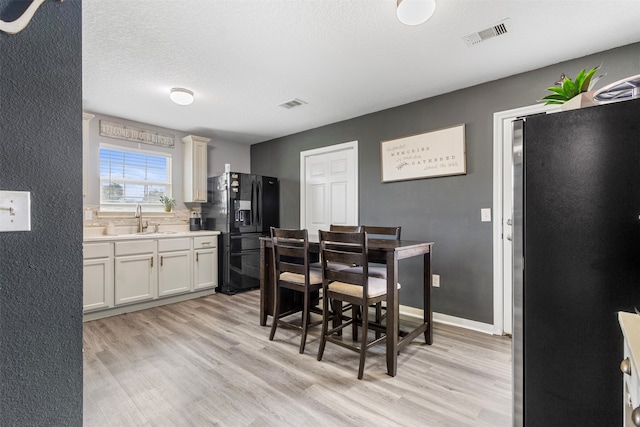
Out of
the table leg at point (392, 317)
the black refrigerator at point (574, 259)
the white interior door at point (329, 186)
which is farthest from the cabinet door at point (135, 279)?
the black refrigerator at point (574, 259)

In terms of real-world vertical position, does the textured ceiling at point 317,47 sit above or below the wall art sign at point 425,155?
above

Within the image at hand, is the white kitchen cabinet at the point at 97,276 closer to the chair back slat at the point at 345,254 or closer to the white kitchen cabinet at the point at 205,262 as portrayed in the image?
the white kitchen cabinet at the point at 205,262

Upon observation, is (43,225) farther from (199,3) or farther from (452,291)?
(452,291)

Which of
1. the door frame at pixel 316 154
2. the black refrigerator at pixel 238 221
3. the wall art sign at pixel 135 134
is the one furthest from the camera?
the black refrigerator at pixel 238 221

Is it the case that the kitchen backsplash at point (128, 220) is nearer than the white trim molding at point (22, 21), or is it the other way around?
the white trim molding at point (22, 21)

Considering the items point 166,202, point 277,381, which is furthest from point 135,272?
point 277,381

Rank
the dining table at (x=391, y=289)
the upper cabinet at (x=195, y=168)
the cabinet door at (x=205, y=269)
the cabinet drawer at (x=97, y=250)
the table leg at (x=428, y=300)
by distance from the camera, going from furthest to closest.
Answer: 1. the upper cabinet at (x=195, y=168)
2. the cabinet door at (x=205, y=269)
3. the cabinet drawer at (x=97, y=250)
4. the table leg at (x=428, y=300)
5. the dining table at (x=391, y=289)

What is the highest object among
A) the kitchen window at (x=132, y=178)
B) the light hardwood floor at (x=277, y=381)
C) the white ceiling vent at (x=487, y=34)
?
the white ceiling vent at (x=487, y=34)

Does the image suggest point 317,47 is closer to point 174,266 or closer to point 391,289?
point 391,289

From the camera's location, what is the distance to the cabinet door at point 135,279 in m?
3.28

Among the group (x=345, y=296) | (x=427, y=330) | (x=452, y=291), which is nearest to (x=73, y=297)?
(x=345, y=296)

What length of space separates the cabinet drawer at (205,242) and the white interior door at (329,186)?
1.25 m

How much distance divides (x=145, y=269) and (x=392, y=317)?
2.88 m

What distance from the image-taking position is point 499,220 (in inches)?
107
